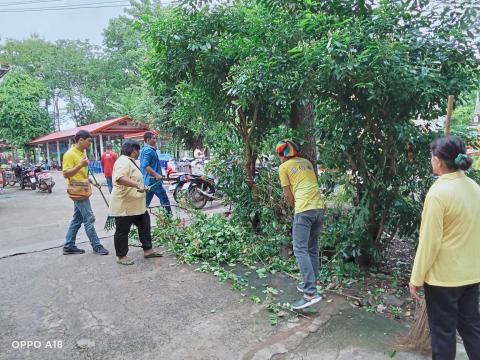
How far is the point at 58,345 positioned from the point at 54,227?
190 inches

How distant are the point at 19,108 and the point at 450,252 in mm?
29736

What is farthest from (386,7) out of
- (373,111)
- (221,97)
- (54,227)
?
(54,227)

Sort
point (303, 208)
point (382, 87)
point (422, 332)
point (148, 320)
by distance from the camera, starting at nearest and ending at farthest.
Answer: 1. point (422, 332)
2. point (382, 87)
3. point (148, 320)
4. point (303, 208)

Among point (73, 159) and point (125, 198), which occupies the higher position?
point (73, 159)

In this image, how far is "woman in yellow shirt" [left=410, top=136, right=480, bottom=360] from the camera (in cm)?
208

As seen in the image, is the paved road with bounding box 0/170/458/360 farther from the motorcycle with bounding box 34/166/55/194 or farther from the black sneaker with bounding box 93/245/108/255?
the motorcycle with bounding box 34/166/55/194

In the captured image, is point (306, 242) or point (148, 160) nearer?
point (306, 242)

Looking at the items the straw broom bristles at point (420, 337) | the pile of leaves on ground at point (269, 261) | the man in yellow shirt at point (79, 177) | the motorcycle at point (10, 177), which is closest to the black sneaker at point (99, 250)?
the man in yellow shirt at point (79, 177)

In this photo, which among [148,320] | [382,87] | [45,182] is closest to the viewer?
[382,87]

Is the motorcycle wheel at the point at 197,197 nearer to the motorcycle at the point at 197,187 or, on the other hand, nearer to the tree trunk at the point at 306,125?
the motorcycle at the point at 197,187

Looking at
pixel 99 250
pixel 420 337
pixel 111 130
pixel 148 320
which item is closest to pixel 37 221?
pixel 99 250

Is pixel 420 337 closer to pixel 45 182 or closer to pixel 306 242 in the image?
pixel 306 242

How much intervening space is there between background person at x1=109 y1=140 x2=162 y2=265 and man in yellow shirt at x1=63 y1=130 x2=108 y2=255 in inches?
23.5

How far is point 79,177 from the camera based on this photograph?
498 cm
